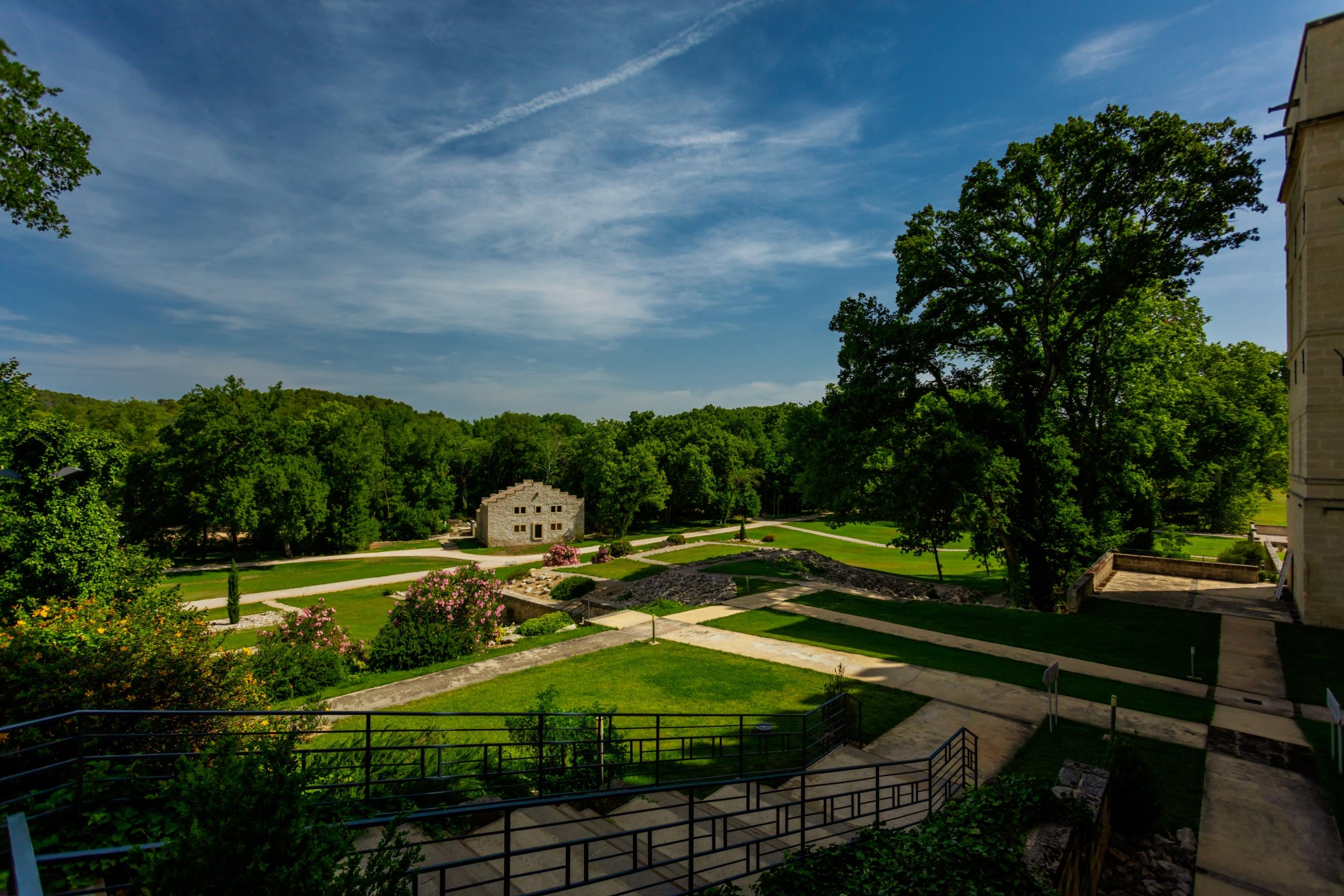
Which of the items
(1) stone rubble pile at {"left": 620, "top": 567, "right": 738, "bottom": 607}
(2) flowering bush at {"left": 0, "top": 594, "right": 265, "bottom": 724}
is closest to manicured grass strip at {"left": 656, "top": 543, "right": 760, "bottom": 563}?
(1) stone rubble pile at {"left": 620, "top": 567, "right": 738, "bottom": 607}

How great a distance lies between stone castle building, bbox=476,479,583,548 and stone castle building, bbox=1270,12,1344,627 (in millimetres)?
47953

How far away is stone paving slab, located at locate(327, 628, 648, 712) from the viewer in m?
13.9

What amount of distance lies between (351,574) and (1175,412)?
47.8 meters

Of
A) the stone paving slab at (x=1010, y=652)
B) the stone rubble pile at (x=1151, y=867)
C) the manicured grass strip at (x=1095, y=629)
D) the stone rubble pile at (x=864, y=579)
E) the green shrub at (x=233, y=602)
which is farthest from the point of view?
the green shrub at (x=233, y=602)

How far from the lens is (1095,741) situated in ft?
36.1

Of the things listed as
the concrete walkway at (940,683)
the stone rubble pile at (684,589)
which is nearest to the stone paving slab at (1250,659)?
the concrete walkway at (940,683)

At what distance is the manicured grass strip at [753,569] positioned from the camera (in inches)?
1158

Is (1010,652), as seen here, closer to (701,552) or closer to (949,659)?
(949,659)

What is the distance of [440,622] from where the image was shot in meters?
→ 19.9

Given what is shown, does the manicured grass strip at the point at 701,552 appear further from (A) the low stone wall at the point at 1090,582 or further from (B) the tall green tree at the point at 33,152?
(B) the tall green tree at the point at 33,152

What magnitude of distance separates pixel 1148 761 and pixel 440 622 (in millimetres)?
18547

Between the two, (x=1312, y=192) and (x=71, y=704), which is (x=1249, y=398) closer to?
(x=1312, y=192)

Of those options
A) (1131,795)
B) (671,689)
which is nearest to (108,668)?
(671,689)

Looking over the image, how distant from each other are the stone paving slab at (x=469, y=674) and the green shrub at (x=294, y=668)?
2583mm
